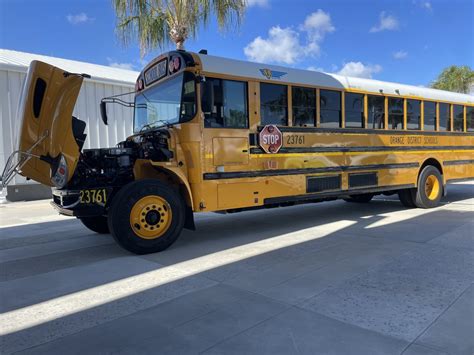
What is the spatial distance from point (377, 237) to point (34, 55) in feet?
50.1

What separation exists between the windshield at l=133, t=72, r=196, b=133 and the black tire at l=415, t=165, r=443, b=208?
5841mm

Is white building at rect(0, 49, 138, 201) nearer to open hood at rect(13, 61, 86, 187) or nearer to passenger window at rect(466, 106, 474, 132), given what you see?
open hood at rect(13, 61, 86, 187)

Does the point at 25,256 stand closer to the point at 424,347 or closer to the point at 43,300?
the point at 43,300

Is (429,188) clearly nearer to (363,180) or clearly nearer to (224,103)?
(363,180)

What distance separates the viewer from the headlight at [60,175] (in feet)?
16.1

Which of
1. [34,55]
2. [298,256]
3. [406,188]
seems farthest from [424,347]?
[34,55]

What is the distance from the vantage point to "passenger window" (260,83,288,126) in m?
6.19

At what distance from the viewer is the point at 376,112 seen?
25.8ft

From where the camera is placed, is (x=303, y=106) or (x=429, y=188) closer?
(x=303, y=106)

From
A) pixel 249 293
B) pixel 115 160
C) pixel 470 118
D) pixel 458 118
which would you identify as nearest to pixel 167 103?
pixel 115 160

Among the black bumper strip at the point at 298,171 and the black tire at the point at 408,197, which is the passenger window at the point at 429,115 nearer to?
the black bumper strip at the point at 298,171

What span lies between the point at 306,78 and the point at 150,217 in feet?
11.7

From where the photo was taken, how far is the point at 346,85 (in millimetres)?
7328

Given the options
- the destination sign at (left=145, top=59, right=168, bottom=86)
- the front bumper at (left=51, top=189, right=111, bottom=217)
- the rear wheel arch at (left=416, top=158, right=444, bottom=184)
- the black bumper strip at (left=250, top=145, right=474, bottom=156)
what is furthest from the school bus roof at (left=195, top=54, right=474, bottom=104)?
the front bumper at (left=51, top=189, right=111, bottom=217)
